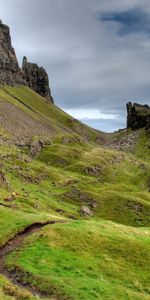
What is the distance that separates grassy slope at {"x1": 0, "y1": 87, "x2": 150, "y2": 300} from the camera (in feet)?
137

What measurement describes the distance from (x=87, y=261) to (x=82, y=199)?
87.5 meters

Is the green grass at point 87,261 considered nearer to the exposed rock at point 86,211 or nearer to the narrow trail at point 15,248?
the narrow trail at point 15,248

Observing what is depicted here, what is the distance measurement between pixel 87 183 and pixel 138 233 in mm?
92666

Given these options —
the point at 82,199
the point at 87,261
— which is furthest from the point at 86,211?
the point at 87,261

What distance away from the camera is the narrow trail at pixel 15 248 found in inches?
1489

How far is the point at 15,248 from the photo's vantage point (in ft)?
157

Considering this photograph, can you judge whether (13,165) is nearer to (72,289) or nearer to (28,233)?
(28,233)

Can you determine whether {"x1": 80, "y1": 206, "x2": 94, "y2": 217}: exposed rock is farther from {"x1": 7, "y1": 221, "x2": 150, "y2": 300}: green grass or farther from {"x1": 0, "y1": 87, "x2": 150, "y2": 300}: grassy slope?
{"x1": 7, "y1": 221, "x2": 150, "y2": 300}: green grass

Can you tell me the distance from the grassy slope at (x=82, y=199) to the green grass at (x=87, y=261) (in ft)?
0.34

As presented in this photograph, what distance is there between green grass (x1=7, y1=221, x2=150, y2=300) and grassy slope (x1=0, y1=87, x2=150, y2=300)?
0.34ft

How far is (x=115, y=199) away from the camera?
134125 mm

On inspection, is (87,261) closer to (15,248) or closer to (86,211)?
(15,248)

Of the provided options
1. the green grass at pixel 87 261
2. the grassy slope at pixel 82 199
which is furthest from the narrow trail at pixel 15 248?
the grassy slope at pixel 82 199

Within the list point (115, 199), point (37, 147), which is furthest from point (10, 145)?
point (115, 199)
